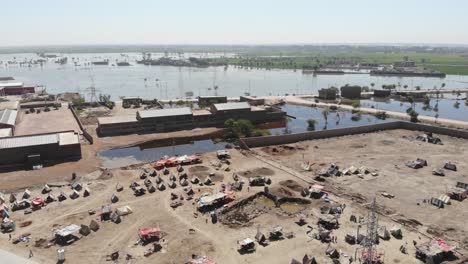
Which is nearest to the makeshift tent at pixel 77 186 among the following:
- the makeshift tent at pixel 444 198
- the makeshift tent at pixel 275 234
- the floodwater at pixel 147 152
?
the floodwater at pixel 147 152

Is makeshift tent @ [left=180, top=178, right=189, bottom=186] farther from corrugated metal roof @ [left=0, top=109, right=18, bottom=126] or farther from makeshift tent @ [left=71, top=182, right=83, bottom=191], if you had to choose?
corrugated metal roof @ [left=0, top=109, right=18, bottom=126]

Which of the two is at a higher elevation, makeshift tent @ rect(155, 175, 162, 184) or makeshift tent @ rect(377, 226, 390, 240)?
makeshift tent @ rect(155, 175, 162, 184)

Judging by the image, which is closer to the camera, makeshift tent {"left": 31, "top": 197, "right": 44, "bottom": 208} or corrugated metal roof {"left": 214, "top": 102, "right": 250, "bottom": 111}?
makeshift tent {"left": 31, "top": 197, "right": 44, "bottom": 208}

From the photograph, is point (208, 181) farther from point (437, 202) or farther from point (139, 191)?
point (437, 202)

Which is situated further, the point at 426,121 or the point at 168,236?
the point at 426,121

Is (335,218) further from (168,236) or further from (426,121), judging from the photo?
(426,121)

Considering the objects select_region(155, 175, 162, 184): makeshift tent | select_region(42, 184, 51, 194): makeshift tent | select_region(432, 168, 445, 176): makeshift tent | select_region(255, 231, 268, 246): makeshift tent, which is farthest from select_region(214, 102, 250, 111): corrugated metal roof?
Answer: select_region(255, 231, 268, 246): makeshift tent

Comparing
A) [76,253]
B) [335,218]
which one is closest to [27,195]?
[76,253]
